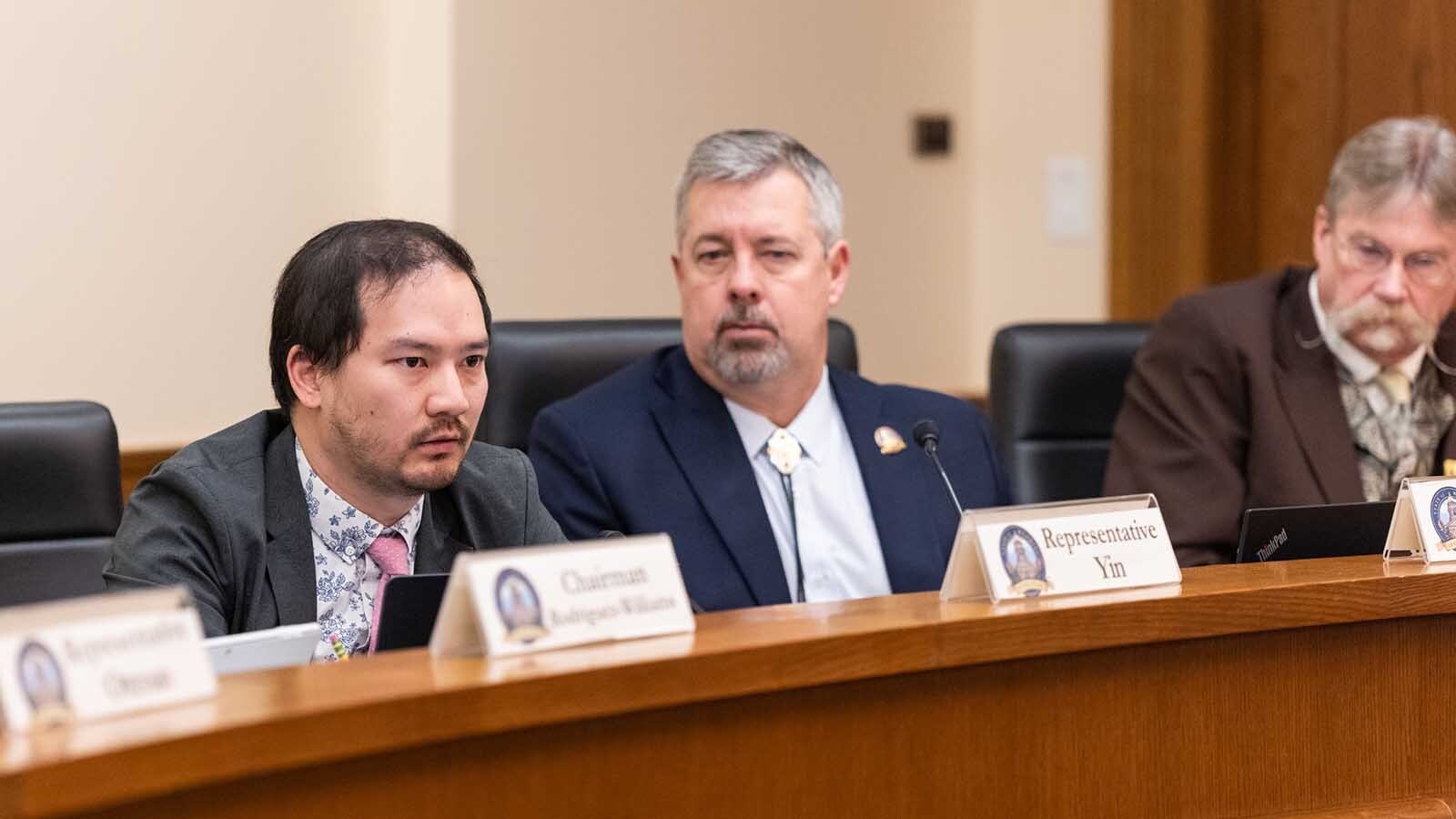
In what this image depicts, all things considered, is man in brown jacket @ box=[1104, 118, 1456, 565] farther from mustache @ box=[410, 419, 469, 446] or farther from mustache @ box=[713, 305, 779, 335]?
mustache @ box=[410, 419, 469, 446]

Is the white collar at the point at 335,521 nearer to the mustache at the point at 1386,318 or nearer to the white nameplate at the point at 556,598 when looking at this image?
the white nameplate at the point at 556,598

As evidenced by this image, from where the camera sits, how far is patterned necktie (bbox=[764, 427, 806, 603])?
2.63m

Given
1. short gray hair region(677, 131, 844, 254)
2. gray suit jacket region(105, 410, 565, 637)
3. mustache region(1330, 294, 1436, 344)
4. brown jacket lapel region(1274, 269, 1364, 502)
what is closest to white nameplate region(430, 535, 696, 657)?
gray suit jacket region(105, 410, 565, 637)

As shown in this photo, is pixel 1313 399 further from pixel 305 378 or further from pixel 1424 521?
pixel 305 378

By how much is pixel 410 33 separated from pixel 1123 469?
1675 mm

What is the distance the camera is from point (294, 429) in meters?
2.02

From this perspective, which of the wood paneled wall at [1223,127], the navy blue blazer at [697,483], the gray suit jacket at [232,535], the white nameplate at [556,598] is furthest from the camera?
the wood paneled wall at [1223,127]

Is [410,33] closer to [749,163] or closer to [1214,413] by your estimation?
[749,163]

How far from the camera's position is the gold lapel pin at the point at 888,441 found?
8.36ft

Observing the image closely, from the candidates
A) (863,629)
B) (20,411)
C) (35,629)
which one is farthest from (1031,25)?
(35,629)

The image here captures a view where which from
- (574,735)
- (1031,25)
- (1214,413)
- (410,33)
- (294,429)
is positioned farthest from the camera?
(1031,25)

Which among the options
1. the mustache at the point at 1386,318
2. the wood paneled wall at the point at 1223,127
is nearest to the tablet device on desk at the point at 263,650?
the mustache at the point at 1386,318

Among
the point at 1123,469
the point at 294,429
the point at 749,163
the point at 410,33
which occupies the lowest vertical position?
the point at 1123,469

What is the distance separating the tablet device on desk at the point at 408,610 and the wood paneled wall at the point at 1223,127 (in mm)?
3149
